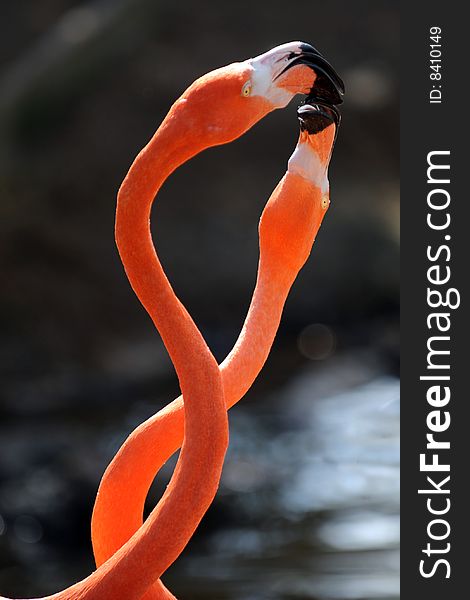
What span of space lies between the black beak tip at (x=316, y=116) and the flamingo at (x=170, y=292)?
0.15ft

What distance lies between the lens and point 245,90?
1620 mm

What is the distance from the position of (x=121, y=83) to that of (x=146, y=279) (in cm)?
549

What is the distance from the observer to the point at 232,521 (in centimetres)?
478

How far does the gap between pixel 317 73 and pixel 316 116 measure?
0.07 meters

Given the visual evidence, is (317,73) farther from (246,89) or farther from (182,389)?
(182,389)

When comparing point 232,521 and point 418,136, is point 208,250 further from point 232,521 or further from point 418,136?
point 418,136

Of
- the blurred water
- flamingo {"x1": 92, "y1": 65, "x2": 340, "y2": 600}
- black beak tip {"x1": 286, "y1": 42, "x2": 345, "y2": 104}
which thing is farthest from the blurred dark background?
black beak tip {"x1": 286, "y1": 42, "x2": 345, "y2": 104}

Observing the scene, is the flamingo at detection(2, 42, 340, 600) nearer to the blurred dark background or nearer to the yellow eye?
the yellow eye

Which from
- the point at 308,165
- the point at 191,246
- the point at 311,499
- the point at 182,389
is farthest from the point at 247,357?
the point at 191,246

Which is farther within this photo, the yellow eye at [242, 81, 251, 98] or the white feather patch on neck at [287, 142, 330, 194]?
the white feather patch on neck at [287, 142, 330, 194]

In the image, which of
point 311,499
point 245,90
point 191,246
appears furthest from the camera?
point 191,246

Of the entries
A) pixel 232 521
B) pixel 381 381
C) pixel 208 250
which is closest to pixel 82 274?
pixel 208 250

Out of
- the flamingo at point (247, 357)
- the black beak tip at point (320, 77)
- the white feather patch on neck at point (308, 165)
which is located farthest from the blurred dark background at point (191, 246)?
the black beak tip at point (320, 77)

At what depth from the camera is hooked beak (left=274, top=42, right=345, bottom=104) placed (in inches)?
64.7
